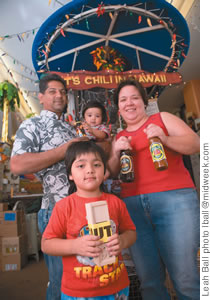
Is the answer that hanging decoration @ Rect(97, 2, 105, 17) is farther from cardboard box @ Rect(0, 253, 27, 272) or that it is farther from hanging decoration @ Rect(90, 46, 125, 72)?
cardboard box @ Rect(0, 253, 27, 272)

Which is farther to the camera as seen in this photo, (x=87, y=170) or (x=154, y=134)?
(x=154, y=134)

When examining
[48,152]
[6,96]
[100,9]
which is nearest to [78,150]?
[48,152]

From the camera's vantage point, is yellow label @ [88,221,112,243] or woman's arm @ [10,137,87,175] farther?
woman's arm @ [10,137,87,175]


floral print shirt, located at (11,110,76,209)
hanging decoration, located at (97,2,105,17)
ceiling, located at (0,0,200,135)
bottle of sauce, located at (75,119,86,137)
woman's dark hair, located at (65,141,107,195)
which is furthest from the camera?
ceiling, located at (0,0,200,135)

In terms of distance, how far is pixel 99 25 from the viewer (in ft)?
10.4

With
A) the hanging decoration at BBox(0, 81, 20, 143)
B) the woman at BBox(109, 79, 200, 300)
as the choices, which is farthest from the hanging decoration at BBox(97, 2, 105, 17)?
the hanging decoration at BBox(0, 81, 20, 143)

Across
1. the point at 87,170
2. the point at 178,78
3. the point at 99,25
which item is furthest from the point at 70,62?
the point at 87,170

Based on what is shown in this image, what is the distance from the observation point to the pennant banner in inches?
101

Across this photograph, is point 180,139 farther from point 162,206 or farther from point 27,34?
point 27,34

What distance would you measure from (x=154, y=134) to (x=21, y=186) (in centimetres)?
452

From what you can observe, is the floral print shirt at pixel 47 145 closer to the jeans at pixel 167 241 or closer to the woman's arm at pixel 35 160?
the woman's arm at pixel 35 160

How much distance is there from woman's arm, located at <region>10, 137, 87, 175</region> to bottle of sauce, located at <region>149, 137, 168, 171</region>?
0.48 meters

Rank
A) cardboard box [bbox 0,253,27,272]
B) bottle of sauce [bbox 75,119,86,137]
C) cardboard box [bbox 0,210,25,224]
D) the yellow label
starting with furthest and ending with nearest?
cardboard box [bbox 0,210,25,224] < cardboard box [bbox 0,253,27,272] < bottle of sauce [bbox 75,119,86,137] < the yellow label
